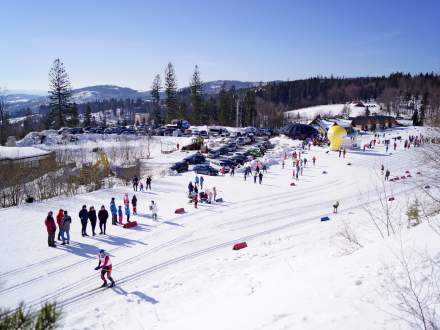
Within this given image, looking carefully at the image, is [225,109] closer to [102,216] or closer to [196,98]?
[196,98]

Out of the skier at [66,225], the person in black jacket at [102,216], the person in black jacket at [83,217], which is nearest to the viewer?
the skier at [66,225]

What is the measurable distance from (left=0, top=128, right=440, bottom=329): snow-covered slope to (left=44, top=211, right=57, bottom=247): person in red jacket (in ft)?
1.11

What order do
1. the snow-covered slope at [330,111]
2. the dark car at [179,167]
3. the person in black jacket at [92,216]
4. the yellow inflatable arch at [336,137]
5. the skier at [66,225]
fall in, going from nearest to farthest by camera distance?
the skier at [66,225] → the person in black jacket at [92,216] → the dark car at [179,167] → the yellow inflatable arch at [336,137] → the snow-covered slope at [330,111]

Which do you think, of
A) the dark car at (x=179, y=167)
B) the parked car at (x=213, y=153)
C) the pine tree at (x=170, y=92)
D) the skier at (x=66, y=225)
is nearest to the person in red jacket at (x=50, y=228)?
the skier at (x=66, y=225)

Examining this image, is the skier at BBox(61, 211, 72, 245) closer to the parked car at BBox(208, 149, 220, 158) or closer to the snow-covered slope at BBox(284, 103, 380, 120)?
the parked car at BBox(208, 149, 220, 158)

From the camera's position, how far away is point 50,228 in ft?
43.8

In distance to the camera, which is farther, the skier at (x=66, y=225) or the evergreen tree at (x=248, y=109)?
the evergreen tree at (x=248, y=109)

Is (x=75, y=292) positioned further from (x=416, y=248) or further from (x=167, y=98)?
(x=167, y=98)

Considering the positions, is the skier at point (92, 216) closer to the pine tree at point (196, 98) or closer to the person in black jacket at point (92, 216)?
the person in black jacket at point (92, 216)

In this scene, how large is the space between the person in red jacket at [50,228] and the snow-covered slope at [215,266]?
34 centimetres

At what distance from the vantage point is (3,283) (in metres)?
10.8

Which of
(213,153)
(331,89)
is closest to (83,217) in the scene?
(213,153)

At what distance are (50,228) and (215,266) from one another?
22.6ft

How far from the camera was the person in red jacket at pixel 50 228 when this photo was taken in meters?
13.2
